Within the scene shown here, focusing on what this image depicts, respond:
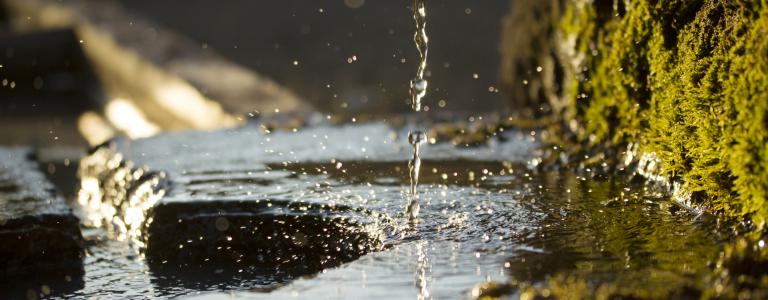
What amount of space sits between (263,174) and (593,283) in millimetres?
2475

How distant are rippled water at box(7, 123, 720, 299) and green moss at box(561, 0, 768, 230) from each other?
18 centimetres

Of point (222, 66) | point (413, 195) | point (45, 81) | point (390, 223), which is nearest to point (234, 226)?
point (390, 223)

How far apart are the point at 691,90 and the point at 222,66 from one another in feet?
22.6

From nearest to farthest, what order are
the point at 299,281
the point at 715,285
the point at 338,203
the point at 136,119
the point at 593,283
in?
the point at 715,285 → the point at 593,283 → the point at 299,281 → the point at 338,203 → the point at 136,119

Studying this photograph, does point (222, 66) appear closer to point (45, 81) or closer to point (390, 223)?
point (45, 81)

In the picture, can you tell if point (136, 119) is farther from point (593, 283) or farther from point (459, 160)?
point (593, 283)

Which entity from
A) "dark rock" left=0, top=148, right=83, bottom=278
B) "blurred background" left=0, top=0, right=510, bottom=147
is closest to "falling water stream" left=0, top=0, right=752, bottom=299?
"dark rock" left=0, top=148, right=83, bottom=278

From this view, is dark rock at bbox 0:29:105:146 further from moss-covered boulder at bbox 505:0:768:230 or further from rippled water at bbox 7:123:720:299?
moss-covered boulder at bbox 505:0:768:230

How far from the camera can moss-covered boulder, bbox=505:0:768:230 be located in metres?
2.98

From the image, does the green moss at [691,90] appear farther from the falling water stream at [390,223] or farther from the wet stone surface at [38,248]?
the wet stone surface at [38,248]

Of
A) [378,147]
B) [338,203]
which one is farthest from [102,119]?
[338,203]

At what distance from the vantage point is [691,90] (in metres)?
3.53

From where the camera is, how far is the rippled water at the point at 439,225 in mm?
2916

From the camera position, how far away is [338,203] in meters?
4.05
